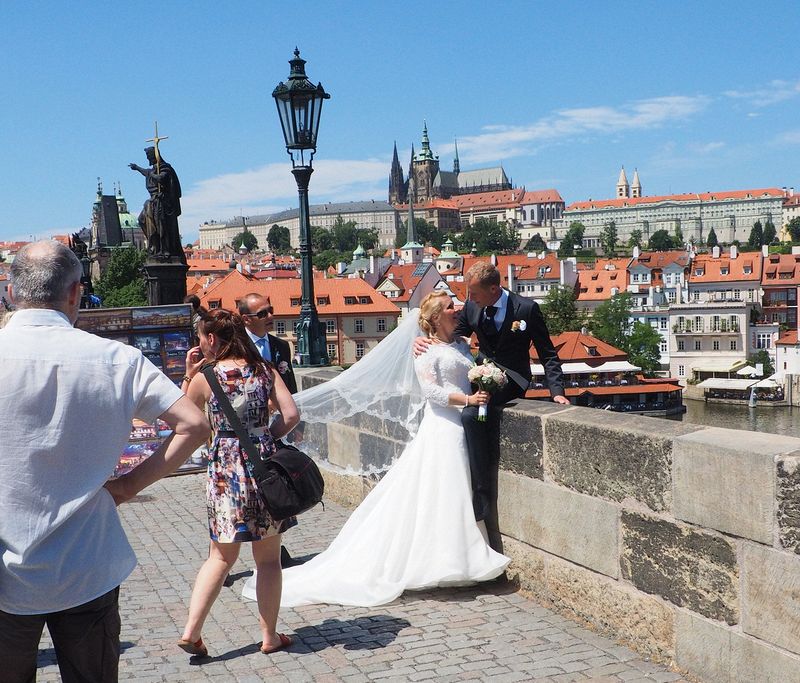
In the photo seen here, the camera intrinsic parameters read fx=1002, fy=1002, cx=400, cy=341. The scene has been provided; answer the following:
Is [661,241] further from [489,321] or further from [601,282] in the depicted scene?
[489,321]

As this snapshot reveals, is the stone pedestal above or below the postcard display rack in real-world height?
above

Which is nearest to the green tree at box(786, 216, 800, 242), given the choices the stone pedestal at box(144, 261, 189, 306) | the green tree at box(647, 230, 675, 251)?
the green tree at box(647, 230, 675, 251)

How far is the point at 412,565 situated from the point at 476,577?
0.32 m

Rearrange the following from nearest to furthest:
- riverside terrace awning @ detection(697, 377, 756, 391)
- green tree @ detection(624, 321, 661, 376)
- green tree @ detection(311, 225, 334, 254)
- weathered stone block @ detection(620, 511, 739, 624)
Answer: weathered stone block @ detection(620, 511, 739, 624), riverside terrace awning @ detection(697, 377, 756, 391), green tree @ detection(624, 321, 661, 376), green tree @ detection(311, 225, 334, 254)

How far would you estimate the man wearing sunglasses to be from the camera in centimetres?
601

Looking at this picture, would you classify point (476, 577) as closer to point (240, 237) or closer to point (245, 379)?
point (245, 379)

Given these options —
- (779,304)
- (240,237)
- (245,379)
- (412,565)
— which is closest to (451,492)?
(412,565)

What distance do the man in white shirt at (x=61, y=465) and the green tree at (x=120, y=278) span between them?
54.0 meters

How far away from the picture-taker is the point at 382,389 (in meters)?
6.18

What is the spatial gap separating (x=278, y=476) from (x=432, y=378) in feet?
4.18

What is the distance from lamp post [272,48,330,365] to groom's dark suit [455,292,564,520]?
4.19 meters

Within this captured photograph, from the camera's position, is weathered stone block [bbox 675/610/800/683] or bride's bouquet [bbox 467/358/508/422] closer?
weathered stone block [bbox 675/610/800/683]

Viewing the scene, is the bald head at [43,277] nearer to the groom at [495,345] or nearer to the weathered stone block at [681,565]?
the weathered stone block at [681,565]

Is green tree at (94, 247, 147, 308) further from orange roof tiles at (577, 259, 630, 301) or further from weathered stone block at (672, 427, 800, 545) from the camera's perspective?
weathered stone block at (672, 427, 800, 545)
